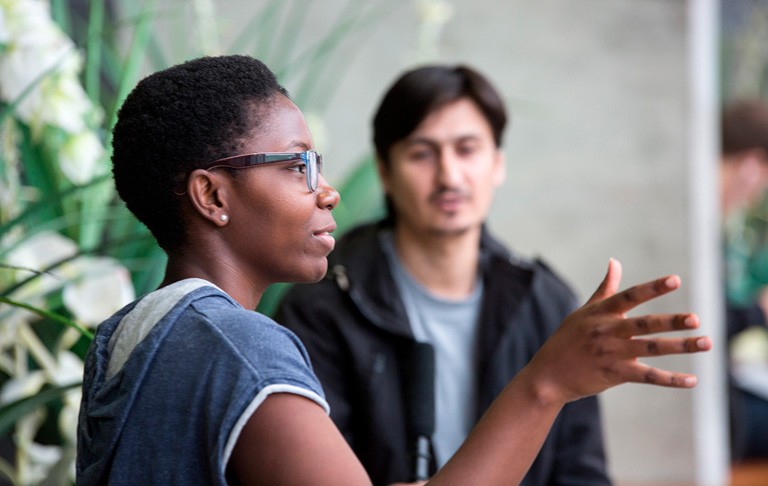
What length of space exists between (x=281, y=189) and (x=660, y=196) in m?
2.70

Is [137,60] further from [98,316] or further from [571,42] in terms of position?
[571,42]

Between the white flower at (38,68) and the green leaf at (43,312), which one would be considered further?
A: the white flower at (38,68)

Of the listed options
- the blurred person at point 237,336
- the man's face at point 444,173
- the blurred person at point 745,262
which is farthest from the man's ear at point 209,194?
the blurred person at point 745,262

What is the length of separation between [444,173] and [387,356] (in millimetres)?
355

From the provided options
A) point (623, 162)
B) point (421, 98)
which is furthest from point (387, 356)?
point (623, 162)

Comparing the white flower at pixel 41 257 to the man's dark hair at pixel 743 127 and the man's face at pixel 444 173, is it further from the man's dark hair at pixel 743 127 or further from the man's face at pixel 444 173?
the man's dark hair at pixel 743 127

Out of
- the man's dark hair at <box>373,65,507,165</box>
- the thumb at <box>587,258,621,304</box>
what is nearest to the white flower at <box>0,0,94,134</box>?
the man's dark hair at <box>373,65,507,165</box>

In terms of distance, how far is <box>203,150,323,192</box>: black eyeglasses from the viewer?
97 centimetres

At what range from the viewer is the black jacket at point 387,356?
6.22 ft

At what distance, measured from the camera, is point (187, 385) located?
0.87m

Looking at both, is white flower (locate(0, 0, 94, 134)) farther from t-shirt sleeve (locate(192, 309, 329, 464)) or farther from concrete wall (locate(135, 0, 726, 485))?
concrete wall (locate(135, 0, 726, 485))

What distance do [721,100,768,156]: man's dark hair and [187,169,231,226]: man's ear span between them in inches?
110

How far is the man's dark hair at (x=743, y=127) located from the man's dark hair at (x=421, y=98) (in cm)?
161

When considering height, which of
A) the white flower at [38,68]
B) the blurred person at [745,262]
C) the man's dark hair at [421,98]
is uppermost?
the white flower at [38,68]
